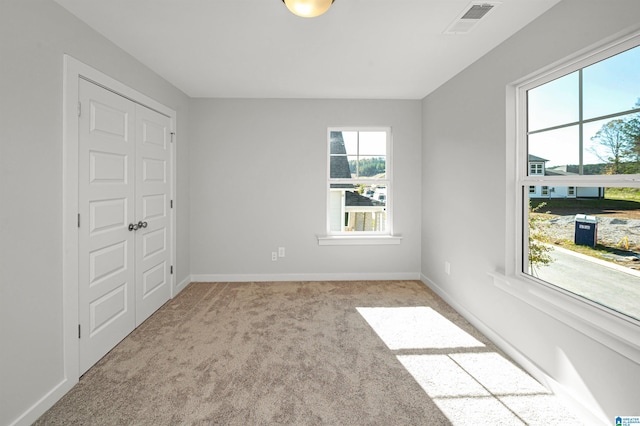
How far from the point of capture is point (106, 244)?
2.55 meters

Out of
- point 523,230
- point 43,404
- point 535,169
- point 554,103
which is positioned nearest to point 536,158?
point 535,169

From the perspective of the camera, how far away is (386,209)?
4555 mm

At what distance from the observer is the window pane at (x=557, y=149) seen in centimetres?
206

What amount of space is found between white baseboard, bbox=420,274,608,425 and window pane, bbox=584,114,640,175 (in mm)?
1325

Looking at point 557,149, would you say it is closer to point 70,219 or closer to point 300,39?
point 300,39

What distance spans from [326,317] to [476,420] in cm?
164

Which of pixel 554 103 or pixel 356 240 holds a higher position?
pixel 554 103

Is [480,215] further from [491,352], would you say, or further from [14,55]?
[14,55]

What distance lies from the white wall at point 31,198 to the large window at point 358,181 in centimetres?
299

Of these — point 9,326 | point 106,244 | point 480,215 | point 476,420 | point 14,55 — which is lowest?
point 476,420

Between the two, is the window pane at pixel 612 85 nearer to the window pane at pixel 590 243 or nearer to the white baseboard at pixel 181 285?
the window pane at pixel 590 243

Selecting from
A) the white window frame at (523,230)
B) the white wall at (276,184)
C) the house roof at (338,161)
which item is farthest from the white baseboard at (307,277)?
the white window frame at (523,230)

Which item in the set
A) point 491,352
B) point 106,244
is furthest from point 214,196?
point 491,352

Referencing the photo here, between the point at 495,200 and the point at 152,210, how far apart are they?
3247 mm
